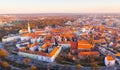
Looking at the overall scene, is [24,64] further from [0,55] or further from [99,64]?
[99,64]

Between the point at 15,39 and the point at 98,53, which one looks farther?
the point at 15,39

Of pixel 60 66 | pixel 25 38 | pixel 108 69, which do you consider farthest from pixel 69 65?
pixel 25 38

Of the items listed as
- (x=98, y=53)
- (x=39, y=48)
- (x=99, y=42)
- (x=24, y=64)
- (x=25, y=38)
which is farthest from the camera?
(x=25, y=38)

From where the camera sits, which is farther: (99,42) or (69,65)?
(99,42)

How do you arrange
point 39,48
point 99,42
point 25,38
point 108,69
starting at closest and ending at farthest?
point 108,69
point 39,48
point 99,42
point 25,38

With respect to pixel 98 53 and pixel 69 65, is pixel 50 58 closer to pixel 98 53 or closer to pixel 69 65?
pixel 69 65

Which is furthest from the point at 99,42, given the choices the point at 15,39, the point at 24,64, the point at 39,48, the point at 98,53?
the point at 15,39

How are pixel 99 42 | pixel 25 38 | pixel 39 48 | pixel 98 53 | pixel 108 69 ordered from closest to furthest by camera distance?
pixel 108 69, pixel 98 53, pixel 39 48, pixel 99 42, pixel 25 38

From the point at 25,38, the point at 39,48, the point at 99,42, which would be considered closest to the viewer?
the point at 39,48
